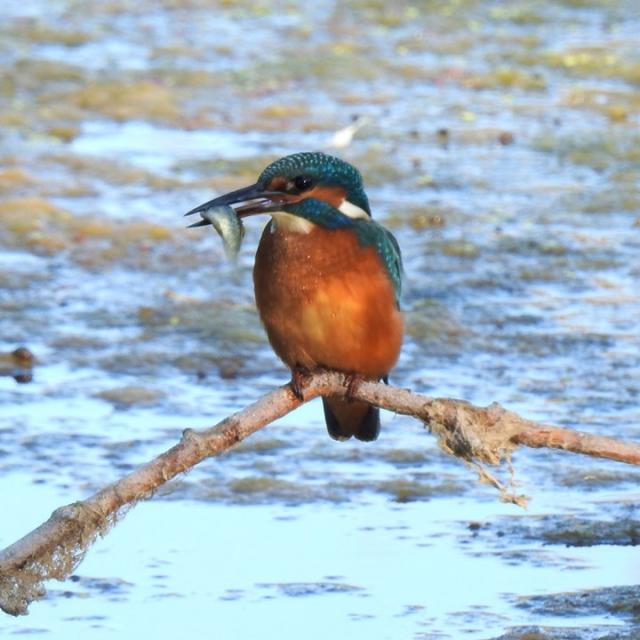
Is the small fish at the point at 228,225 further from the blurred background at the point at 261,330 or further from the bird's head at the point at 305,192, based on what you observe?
the blurred background at the point at 261,330

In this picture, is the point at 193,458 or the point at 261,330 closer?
the point at 193,458

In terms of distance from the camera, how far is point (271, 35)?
11.3 metres

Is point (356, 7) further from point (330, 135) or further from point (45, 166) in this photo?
point (45, 166)

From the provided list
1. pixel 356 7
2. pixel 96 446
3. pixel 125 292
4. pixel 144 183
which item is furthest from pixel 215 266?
pixel 356 7

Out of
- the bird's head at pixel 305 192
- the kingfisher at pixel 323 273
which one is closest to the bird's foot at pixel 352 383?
the kingfisher at pixel 323 273

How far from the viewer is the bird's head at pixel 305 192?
12.4 feet

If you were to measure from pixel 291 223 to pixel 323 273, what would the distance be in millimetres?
126

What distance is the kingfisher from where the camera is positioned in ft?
12.7

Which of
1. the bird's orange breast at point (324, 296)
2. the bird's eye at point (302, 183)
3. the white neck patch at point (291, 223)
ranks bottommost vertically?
the bird's orange breast at point (324, 296)

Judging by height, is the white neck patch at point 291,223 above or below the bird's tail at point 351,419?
above

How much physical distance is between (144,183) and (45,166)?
1.70ft

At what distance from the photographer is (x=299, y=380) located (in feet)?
13.0

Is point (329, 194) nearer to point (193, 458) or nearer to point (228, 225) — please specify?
point (228, 225)

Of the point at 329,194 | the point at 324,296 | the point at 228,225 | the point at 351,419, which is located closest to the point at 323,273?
the point at 324,296
